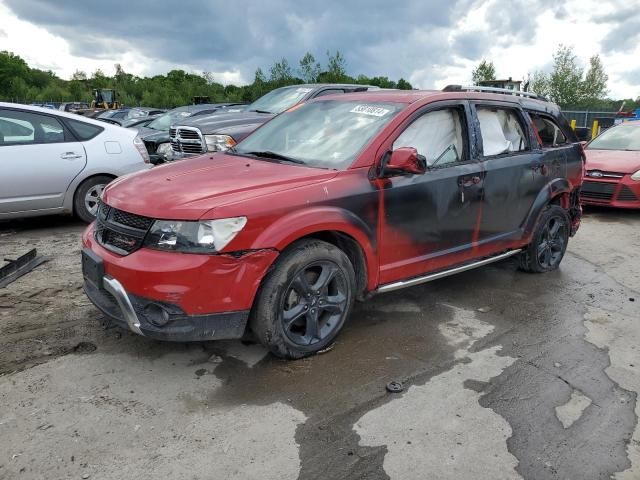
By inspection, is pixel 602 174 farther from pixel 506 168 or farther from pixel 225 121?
pixel 225 121

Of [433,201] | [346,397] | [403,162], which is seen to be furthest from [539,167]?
[346,397]

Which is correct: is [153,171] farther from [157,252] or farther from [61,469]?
[61,469]

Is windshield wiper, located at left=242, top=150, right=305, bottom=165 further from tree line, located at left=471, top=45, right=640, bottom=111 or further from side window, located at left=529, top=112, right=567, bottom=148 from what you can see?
tree line, located at left=471, top=45, right=640, bottom=111

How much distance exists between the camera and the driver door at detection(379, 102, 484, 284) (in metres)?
3.96

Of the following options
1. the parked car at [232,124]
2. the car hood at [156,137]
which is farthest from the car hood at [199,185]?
the car hood at [156,137]

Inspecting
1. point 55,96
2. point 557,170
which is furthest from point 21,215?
point 55,96

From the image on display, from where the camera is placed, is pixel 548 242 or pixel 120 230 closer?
pixel 120 230

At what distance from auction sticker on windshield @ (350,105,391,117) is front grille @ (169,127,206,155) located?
4.59 m

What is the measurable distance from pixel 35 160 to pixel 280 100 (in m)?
4.44

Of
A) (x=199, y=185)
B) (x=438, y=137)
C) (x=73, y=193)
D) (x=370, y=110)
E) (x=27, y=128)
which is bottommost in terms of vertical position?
(x=73, y=193)

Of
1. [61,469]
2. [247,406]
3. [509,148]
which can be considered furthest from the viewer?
[509,148]

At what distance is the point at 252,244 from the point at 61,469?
58.1 inches

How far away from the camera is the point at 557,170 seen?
5406 millimetres

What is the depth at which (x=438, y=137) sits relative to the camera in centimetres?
439
